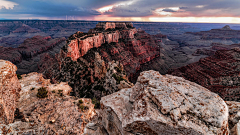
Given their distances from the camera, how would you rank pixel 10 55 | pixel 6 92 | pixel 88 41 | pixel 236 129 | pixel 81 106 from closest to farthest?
pixel 236 129 < pixel 6 92 < pixel 81 106 < pixel 88 41 < pixel 10 55

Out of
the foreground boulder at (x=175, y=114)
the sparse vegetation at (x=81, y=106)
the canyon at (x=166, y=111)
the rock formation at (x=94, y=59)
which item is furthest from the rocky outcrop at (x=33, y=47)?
the foreground boulder at (x=175, y=114)

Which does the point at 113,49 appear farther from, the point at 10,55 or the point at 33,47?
the point at 33,47

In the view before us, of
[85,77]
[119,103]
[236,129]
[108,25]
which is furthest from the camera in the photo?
[108,25]

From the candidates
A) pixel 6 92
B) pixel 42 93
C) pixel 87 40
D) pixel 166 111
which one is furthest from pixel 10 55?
pixel 166 111

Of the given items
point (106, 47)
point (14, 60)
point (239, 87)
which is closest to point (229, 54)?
point (239, 87)

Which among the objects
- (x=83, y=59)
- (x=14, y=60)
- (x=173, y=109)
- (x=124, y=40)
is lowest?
(x=14, y=60)

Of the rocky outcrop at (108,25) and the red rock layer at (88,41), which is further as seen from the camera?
the rocky outcrop at (108,25)

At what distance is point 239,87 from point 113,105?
46.3 meters

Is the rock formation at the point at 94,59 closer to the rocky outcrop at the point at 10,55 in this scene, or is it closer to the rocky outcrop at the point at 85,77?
the rocky outcrop at the point at 85,77

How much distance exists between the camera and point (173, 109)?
5.74m

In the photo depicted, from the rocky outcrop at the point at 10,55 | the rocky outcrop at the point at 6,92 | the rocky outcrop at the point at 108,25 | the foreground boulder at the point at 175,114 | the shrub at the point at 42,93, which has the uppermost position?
the rocky outcrop at the point at 108,25

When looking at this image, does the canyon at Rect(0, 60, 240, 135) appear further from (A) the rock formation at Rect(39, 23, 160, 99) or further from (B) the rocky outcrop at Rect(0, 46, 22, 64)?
(B) the rocky outcrop at Rect(0, 46, 22, 64)

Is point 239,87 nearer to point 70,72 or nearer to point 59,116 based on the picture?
point 59,116

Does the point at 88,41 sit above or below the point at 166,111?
above
